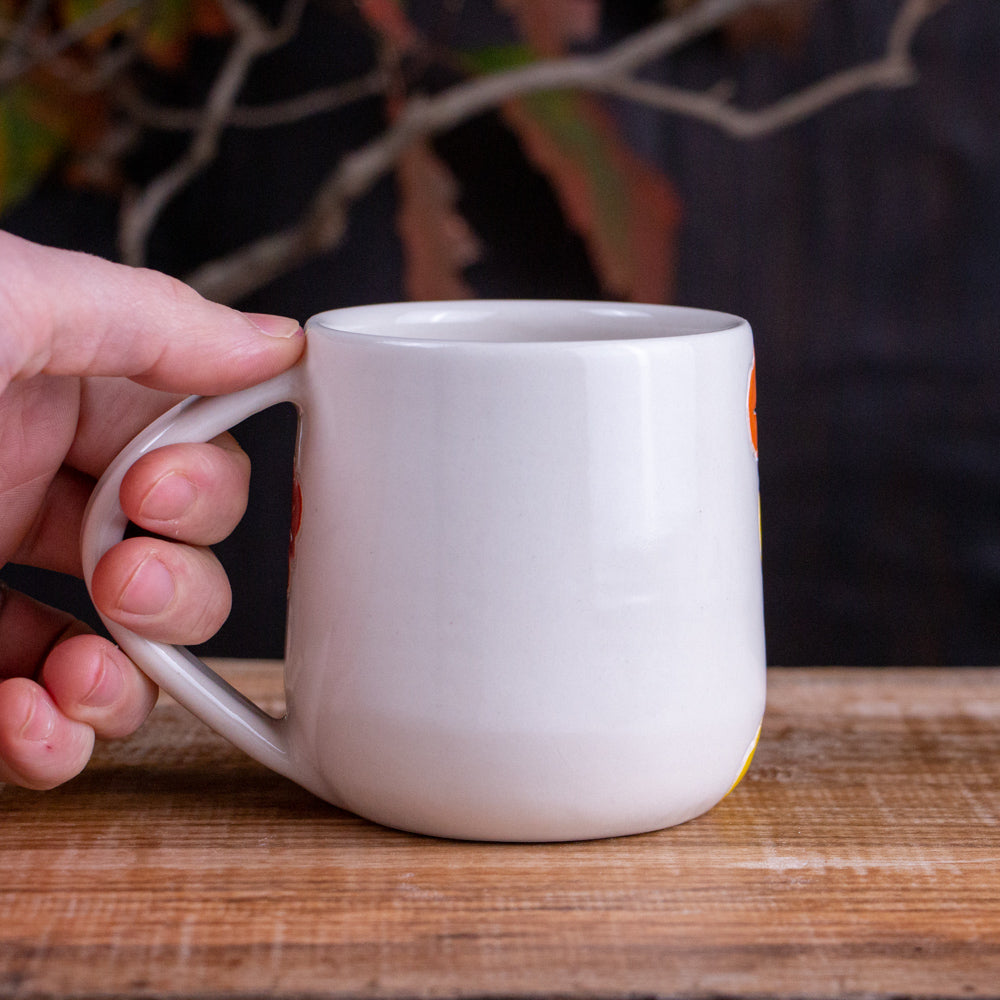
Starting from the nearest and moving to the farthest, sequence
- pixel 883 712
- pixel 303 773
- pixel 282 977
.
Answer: pixel 282 977 → pixel 303 773 → pixel 883 712

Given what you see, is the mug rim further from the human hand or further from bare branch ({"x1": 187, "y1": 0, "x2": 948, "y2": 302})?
bare branch ({"x1": 187, "y1": 0, "x2": 948, "y2": 302})

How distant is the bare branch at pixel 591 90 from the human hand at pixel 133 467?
868 mm

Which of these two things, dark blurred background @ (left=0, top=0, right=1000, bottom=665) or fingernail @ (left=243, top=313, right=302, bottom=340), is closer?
fingernail @ (left=243, top=313, right=302, bottom=340)

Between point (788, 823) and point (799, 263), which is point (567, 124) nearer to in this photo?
point (799, 263)

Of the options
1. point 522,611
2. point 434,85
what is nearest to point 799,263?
point 434,85

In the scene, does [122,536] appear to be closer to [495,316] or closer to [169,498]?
[169,498]

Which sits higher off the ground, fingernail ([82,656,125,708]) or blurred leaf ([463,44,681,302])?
blurred leaf ([463,44,681,302])

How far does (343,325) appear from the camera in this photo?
0.57m

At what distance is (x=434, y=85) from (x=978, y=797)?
114 centimetres

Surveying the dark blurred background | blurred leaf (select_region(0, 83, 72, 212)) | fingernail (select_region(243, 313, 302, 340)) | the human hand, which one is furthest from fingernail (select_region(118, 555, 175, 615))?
blurred leaf (select_region(0, 83, 72, 212))

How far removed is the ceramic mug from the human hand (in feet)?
0.07

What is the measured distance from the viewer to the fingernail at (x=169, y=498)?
539mm

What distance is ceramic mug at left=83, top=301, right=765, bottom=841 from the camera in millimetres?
470

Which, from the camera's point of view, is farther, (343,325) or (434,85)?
(434,85)
